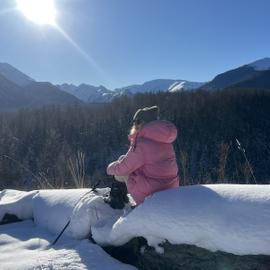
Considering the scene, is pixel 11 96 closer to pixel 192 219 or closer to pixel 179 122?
pixel 179 122

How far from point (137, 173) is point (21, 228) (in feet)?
4.68

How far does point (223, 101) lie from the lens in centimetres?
7788

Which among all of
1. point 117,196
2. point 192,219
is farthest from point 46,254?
point 192,219

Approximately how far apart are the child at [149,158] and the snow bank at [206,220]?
0.43 meters

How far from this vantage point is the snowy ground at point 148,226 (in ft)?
9.25

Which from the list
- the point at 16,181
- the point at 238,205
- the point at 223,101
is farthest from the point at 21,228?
the point at 223,101

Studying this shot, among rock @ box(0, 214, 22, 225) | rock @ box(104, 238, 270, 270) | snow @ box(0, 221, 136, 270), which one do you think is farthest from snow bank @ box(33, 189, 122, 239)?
rock @ box(104, 238, 270, 270)

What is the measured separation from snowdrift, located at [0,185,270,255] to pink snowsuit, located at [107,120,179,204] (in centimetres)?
38

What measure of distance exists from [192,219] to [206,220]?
0.11 meters

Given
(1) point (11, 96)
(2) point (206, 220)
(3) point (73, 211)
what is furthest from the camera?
(1) point (11, 96)

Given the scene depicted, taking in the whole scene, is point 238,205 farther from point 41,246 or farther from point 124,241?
point 41,246

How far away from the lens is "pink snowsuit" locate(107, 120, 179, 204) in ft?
12.8

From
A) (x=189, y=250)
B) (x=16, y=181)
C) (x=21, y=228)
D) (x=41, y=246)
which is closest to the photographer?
(x=189, y=250)

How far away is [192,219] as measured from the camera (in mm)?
3049
